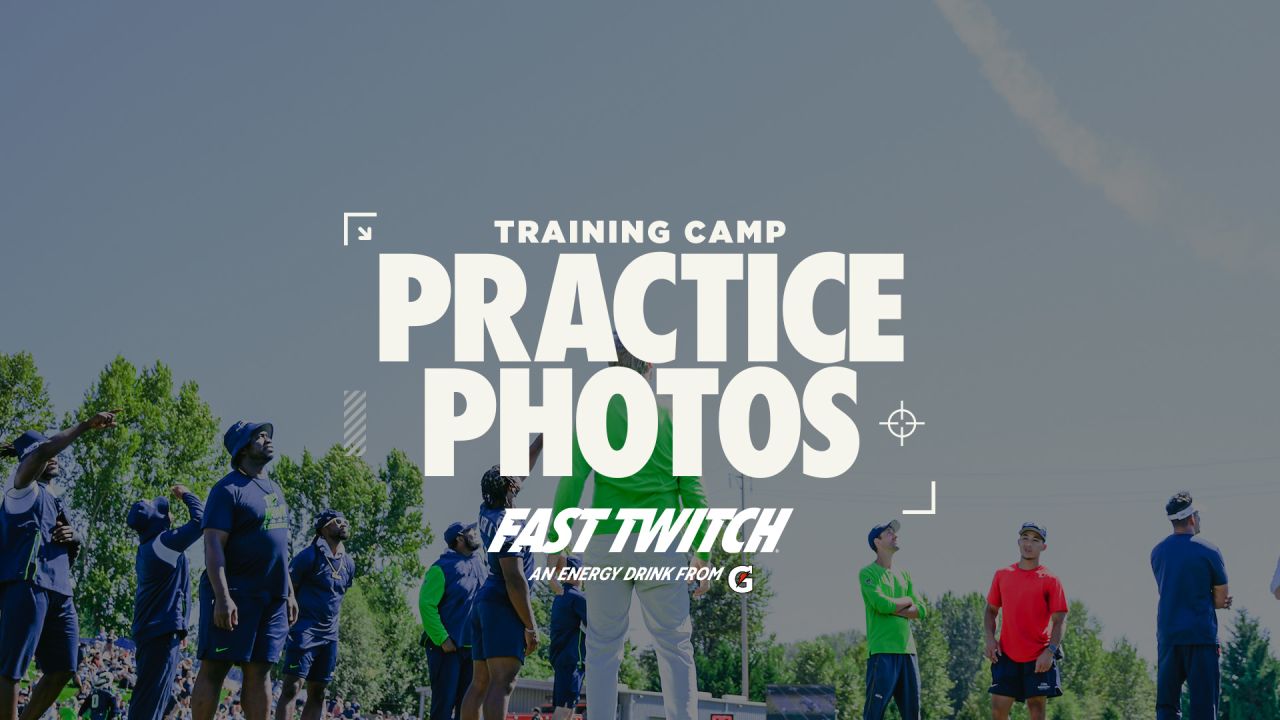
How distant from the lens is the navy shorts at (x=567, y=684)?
38.7 ft

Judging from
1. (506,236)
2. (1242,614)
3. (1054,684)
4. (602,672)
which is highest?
(506,236)

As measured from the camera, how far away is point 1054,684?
10.5 meters

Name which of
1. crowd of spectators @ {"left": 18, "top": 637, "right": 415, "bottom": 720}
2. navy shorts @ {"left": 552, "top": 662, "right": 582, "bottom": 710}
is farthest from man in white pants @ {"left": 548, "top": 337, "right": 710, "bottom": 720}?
navy shorts @ {"left": 552, "top": 662, "right": 582, "bottom": 710}

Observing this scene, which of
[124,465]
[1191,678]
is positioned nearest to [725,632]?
[124,465]

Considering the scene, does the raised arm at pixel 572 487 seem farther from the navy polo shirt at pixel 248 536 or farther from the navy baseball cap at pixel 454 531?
the navy baseball cap at pixel 454 531

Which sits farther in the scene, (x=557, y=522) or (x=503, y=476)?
(x=503, y=476)

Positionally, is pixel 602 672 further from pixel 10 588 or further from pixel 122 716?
pixel 122 716

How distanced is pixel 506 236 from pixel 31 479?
1042 centimetres

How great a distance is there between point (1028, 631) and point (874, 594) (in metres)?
1.53

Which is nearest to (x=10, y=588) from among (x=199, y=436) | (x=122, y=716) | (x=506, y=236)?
(x=122, y=716)

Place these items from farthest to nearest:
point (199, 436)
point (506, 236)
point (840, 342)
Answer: point (199, 436), point (506, 236), point (840, 342)

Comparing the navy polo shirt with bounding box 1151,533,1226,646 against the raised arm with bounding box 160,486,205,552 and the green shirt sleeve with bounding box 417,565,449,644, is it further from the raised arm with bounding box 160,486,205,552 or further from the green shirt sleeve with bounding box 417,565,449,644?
the raised arm with bounding box 160,486,205,552

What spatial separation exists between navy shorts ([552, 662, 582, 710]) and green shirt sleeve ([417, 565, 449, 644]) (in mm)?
1499

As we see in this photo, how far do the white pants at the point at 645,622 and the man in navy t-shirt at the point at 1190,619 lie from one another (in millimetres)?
4830
